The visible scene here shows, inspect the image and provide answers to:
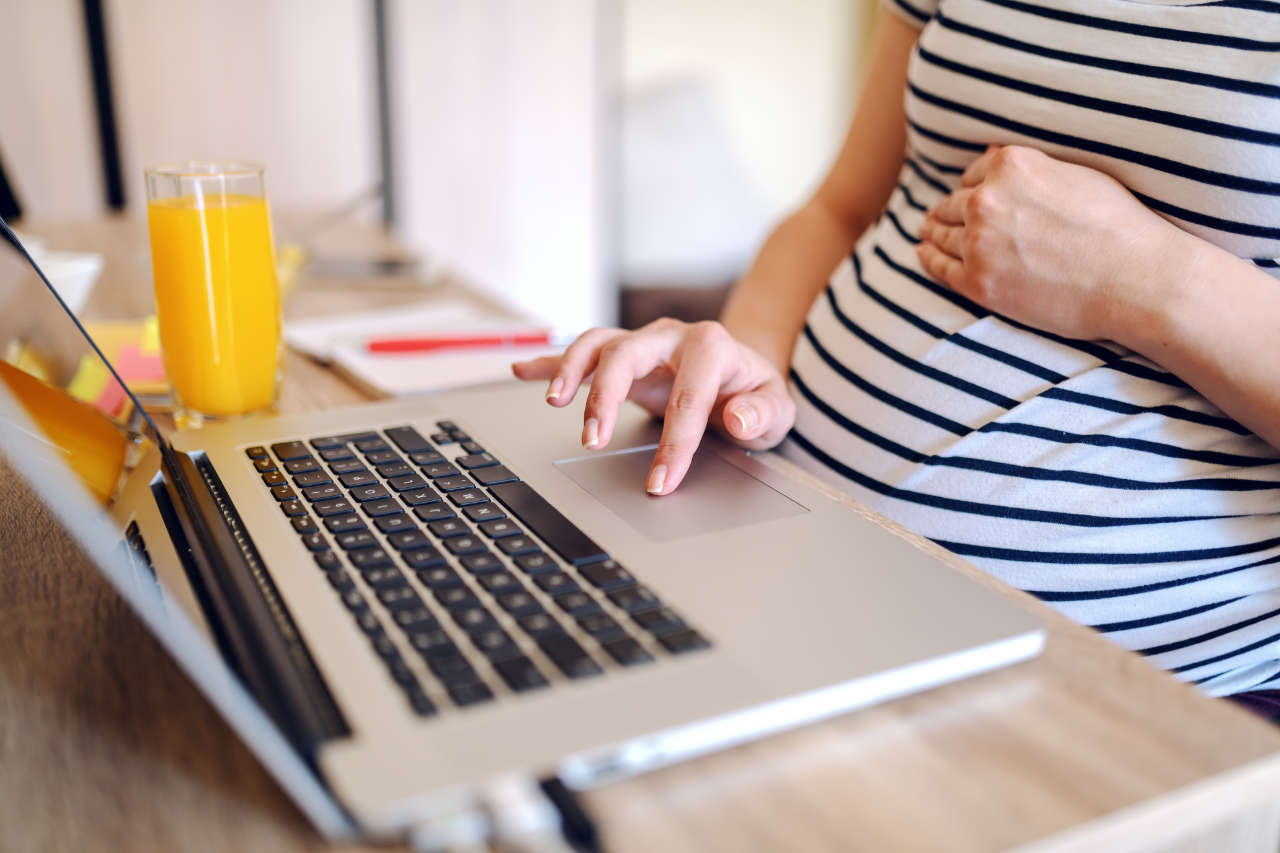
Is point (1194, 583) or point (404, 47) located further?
point (404, 47)

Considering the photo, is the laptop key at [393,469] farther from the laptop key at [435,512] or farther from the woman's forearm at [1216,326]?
the woman's forearm at [1216,326]

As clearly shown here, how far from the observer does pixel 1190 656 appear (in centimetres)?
59

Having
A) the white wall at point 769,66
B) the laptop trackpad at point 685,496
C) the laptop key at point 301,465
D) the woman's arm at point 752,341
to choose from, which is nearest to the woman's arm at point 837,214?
the woman's arm at point 752,341

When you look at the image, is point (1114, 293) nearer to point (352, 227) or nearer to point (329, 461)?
point (329, 461)

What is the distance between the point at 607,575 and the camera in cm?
41

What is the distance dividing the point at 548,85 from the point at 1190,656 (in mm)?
2435

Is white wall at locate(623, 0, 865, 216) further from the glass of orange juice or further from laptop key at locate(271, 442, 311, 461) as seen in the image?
laptop key at locate(271, 442, 311, 461)

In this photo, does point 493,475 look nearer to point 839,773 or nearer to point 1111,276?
point 839,773

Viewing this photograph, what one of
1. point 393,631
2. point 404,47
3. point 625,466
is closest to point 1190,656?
point 625,466

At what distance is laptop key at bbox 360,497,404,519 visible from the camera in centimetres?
47

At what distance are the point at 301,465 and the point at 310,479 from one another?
0.02 meters

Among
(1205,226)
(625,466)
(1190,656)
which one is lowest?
(1190,656)

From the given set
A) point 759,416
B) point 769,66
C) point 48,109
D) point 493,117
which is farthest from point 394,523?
point 769,66

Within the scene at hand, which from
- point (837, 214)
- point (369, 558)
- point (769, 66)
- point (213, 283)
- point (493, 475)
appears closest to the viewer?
point (369, 558)
